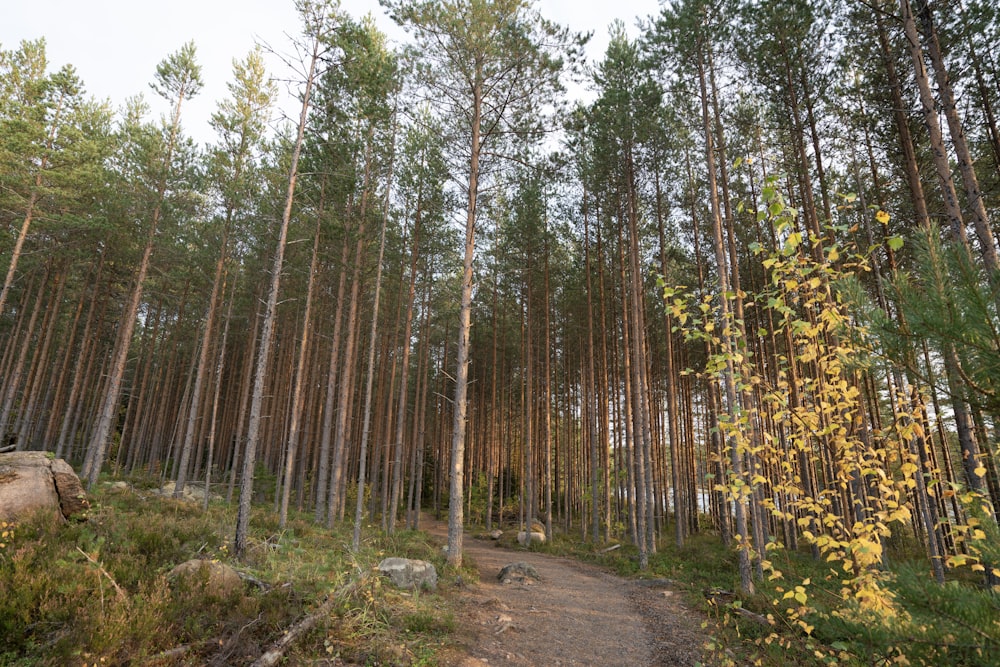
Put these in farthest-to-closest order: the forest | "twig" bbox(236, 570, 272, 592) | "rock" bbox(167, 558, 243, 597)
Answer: "twig" bbox(236, 570, 272, 592), "rock" bbox(167, 558, 243, 597), the forest

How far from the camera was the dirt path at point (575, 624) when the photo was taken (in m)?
6.27

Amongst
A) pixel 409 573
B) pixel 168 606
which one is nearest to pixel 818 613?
pixel 168 606

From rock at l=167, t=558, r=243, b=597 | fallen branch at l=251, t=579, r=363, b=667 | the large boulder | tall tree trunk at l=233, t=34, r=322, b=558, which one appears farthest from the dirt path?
the large boulder

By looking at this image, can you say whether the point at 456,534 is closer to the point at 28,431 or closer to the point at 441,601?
the point at 441,601

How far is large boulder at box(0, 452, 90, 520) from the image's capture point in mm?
7109

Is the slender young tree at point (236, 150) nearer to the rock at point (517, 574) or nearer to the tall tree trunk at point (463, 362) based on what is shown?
the tall tree trunk at point (463, 362)

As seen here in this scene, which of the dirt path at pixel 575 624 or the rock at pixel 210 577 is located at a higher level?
the rock at pixel 210 577

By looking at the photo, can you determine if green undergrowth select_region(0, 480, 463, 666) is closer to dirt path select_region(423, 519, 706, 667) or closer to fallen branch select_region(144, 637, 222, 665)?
fallen branch select_region(144, 637, 222, 665)

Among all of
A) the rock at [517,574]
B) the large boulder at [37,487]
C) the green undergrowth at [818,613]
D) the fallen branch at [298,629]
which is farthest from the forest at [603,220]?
the fallen branch at [298,629]

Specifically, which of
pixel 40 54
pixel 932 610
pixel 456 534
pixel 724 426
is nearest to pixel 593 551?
pixel 456 534

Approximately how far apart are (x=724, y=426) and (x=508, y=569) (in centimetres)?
955

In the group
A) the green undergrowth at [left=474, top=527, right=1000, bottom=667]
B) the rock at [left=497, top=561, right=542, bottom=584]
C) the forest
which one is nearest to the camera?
the green undergrowth at [left=474, top=527, right=1000, bottom=667]

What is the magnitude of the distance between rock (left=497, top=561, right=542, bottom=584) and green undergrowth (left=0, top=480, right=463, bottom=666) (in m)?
2.83

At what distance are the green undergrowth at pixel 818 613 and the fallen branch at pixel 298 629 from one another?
4610 millimetres
